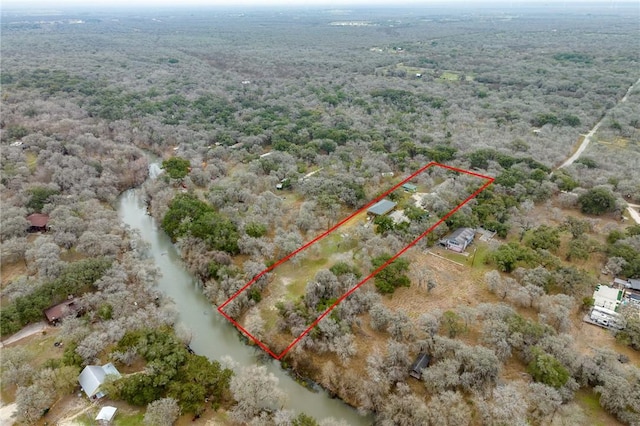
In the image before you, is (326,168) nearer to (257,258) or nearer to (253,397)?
(257,258)

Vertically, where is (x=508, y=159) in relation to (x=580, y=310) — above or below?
above

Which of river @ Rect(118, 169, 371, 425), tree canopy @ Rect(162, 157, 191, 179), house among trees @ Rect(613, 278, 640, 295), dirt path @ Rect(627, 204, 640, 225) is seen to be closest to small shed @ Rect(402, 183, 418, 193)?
house among trees @ Rect(613, 278, 640, 295)

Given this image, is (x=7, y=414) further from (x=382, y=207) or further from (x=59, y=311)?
(x=382, y=207)

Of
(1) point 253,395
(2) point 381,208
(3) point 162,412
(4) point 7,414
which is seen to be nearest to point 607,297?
(2) point 381,208

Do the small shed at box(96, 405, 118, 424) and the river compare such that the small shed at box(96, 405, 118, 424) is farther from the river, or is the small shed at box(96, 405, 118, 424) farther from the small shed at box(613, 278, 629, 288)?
the small shed at box(613, 278, 629, 288)

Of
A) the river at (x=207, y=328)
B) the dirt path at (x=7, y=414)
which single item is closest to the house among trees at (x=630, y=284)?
the river at (x=207, y=328)

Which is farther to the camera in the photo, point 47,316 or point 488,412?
point 47,316

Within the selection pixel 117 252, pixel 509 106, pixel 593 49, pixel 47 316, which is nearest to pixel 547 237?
pixel 117 252
